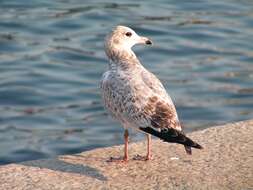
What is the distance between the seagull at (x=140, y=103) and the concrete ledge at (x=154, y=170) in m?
0.21

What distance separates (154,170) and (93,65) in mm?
6247

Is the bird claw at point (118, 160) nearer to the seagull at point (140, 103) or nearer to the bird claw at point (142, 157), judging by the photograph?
the seagull at point (140, 103)

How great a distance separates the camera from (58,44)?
13.9 metres

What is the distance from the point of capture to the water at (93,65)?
1072 centimetres

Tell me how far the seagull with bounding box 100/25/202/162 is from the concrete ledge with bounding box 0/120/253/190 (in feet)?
0.68

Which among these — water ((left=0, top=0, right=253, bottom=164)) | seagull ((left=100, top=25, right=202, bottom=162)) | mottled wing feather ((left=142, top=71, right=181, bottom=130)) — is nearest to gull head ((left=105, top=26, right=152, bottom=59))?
seagull ((left=100, top=25, right=202, bottom=162))

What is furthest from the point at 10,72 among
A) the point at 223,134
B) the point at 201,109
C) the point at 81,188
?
the point at 81,188

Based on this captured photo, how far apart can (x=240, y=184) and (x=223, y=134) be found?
1296mm

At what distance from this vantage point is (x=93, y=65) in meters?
12.9

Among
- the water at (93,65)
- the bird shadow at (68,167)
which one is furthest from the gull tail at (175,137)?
the water at (93,65)

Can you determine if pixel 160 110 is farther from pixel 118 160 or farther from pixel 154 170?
pixel 118 160

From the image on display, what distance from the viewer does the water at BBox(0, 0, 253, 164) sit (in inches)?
422

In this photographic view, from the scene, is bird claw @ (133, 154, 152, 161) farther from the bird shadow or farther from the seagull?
the bird shadow

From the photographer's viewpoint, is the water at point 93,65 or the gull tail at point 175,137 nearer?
the gull tail at point 175,137
